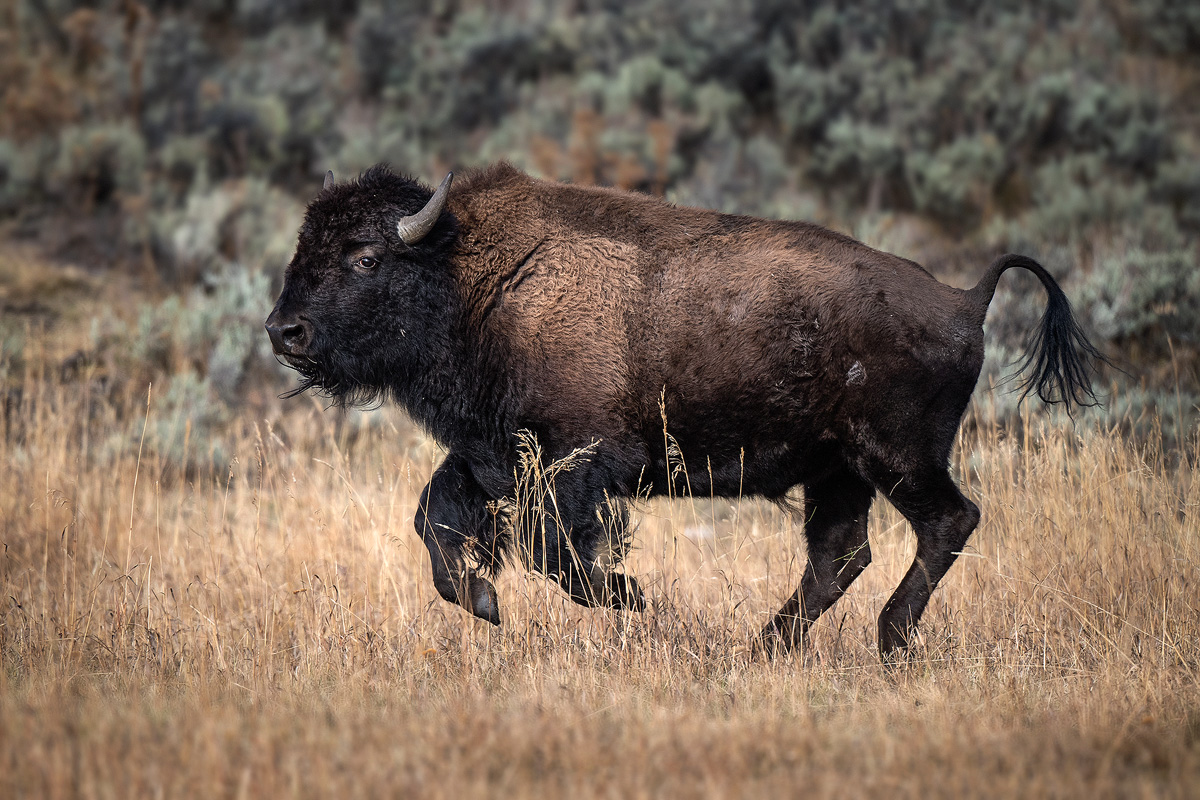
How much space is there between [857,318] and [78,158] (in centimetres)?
1323

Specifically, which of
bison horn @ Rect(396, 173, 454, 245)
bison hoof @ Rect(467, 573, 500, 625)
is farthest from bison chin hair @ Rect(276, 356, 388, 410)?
bison hoof @ Rect(467, 573, 500, 625)

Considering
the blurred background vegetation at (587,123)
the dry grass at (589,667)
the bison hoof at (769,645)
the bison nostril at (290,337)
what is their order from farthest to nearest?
1. the blurred background vegetation at (587,123)
2. the bison nostril at (290,337)
3. the bison hoof at (769,645)
4. the dry grass at (589,667)

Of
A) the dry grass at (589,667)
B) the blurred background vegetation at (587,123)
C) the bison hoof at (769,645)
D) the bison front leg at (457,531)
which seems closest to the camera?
the dry grass at (589,667)

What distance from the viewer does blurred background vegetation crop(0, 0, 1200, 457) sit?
44.1 feet

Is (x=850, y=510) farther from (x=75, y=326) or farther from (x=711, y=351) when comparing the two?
(x=75, y=326)

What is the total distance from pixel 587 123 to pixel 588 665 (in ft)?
42.9

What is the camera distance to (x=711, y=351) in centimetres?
507

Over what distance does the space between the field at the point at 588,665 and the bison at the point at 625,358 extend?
34cm

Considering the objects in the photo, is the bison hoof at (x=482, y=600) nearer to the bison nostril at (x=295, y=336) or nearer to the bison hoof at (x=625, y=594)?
the bison hoof at (x=625, y=594)

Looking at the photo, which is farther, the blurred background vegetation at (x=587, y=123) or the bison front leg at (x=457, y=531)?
the blurred background vegetation at (x=587, y=123)

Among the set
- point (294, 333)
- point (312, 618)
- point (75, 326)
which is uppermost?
point (294, 333)

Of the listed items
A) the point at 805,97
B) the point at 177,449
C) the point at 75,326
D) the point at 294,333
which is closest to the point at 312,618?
the point at 294,333

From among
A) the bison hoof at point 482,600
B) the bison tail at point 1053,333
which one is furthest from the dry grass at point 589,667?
the bison tail at point 1053,333

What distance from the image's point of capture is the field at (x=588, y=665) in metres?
3.26
